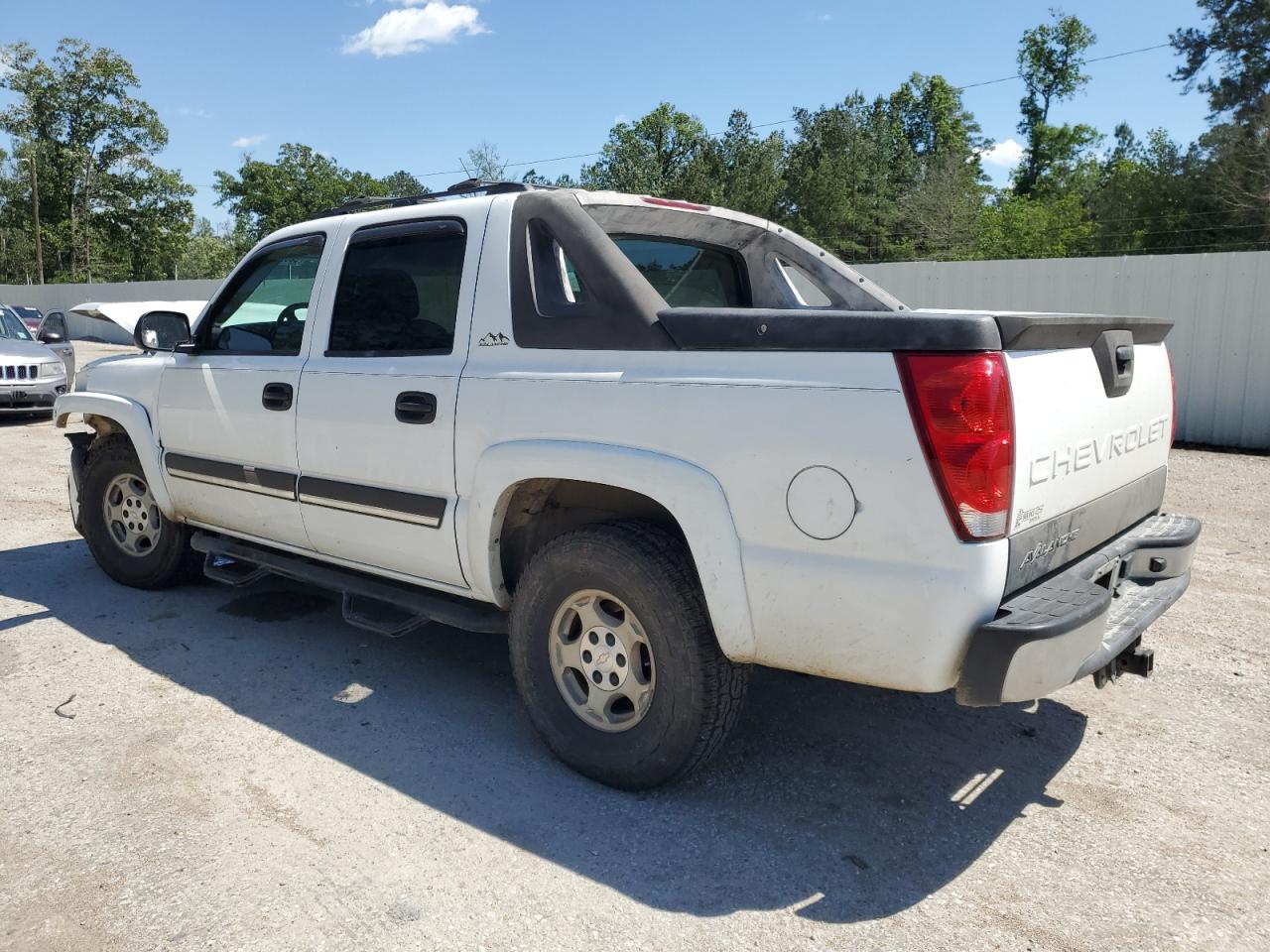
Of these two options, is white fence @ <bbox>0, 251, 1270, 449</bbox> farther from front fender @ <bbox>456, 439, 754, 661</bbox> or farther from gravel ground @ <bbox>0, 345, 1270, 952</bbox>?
front fender @ <bbox>456, 439, 754, 661</bbox>

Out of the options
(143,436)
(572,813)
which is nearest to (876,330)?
(572,813)

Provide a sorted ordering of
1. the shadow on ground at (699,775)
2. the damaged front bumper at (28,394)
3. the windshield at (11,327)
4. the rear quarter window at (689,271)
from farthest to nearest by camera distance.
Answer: the windshield at (11,327) → the damaged front bumper at (28,394) → the rear quarter window at (689,271) → the shadow on ground at (699,775)

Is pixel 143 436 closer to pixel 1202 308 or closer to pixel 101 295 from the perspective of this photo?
pixel 1202 308

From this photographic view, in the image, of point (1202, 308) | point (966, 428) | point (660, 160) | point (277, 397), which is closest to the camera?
point (966, 428)

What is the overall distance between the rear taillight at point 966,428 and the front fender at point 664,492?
634 millimetres

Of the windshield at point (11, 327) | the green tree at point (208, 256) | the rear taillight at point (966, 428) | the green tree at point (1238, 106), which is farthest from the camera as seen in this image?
the green tree at point (208, 256)

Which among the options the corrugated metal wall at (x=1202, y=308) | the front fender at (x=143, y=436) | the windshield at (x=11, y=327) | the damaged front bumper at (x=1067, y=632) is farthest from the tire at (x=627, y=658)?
the windshield at (x=11, y=327)

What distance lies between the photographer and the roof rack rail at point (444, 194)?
3.73m

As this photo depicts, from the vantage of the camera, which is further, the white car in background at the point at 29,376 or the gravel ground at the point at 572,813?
the white car in background at the point at 29,376

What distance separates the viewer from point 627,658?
10.5 feet

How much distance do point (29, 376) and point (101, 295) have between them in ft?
103

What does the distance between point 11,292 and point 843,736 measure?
51640mm

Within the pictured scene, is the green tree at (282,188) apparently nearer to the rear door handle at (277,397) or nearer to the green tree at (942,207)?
the green tree at (942,207)

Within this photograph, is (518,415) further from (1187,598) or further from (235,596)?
(1187,598)
